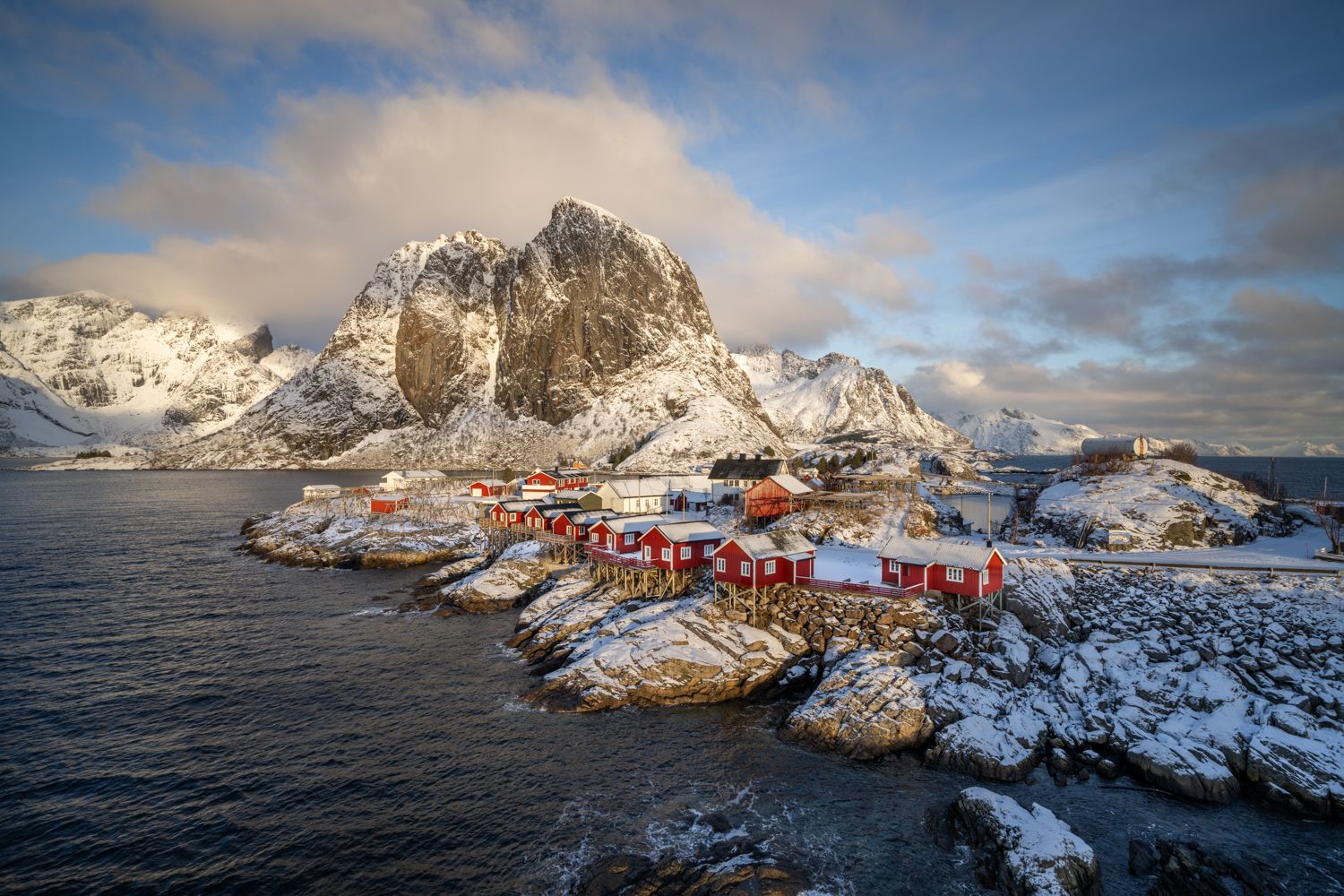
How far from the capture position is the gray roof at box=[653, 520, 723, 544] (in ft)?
154

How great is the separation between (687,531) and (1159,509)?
3986 cm

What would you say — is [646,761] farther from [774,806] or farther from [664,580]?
[664,580]

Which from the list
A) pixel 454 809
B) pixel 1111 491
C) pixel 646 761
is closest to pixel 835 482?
pixel 1111 491

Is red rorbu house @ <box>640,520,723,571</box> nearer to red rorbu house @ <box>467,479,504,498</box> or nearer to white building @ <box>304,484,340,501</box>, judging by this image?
red rorbu house @ <box>467,479,504,498</box>

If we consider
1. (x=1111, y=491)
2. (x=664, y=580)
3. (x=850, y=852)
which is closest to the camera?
(x=850, y=852)

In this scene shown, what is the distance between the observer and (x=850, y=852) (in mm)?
20656

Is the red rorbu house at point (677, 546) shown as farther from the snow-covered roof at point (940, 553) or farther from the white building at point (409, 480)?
the white building at point (409, 480)

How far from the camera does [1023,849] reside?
19.1 meters

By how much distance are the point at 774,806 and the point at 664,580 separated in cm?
2550

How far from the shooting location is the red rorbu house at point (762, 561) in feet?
131

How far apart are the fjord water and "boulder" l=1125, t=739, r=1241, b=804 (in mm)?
635

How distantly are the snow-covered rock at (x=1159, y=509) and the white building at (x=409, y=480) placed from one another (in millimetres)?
86271

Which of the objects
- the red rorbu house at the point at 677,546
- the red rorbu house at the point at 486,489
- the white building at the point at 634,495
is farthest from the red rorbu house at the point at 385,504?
the red rorbu house at the point at 677,546

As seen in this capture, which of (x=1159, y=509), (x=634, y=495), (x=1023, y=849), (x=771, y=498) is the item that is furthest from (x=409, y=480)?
(x=1023, y=849)
